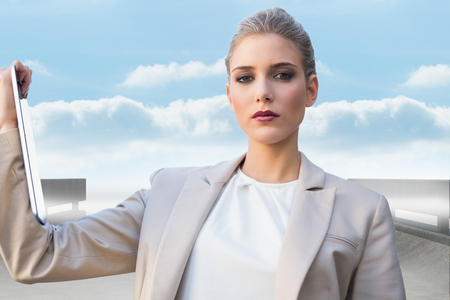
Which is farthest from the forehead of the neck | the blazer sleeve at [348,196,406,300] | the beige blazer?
the blazer sleeve at [348,196,406,300]

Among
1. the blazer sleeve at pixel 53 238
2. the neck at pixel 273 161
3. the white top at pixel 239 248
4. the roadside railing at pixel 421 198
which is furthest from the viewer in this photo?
the roadside railing at pixel 421 198

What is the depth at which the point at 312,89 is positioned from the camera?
209 centimetres

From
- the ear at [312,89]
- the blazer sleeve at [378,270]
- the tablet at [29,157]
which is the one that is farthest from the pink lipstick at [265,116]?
the tablet at [29,157]

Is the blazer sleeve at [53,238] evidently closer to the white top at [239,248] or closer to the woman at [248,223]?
the woman at [248,223]

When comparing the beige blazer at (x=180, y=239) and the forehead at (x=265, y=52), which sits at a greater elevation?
the forehead at (x=265, y=52)

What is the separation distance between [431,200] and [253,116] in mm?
7091

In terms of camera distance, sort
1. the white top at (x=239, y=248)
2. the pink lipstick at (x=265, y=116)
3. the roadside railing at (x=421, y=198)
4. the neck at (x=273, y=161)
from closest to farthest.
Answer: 1. the white top at (x=239, y=248)
2. the pink lipstick at (x=265, y=116)
3. the neck at (x=273, y=161)
4. the roadside railing at (x=421, y=198)

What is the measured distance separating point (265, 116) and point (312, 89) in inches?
14.5

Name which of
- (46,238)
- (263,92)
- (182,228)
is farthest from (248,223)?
(46,238)

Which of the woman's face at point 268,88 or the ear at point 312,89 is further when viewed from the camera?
the ear at point 312,89

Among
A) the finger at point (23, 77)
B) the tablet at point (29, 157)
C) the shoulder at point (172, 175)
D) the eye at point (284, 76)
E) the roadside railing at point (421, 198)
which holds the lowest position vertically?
the roadside railing at point (421, 198)

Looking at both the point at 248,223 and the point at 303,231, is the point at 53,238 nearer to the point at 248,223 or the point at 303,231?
the point at 248,223

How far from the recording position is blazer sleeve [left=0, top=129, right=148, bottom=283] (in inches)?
64.0

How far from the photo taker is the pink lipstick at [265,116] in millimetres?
1854
